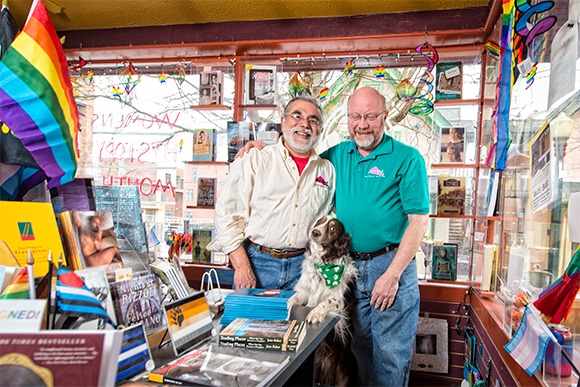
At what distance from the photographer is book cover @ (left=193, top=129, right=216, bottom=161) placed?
3.85m

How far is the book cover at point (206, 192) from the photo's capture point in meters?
3.88

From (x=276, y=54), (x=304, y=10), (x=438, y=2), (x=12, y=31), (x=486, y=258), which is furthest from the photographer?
(x=276, y=54)

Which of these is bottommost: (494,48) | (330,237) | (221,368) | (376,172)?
(221,368)

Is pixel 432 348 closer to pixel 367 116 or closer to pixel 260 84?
pixel 367 116

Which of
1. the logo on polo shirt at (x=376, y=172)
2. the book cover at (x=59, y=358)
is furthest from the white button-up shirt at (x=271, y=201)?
the book cover at (x=59, y=358)

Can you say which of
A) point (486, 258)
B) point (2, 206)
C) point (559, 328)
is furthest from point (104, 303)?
point (486, 258)

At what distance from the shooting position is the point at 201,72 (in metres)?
3.94

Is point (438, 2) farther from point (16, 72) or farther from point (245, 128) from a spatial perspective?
point (16, 72)

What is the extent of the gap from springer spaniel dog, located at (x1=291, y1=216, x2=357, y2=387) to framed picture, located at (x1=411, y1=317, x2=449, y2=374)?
1.29 metres

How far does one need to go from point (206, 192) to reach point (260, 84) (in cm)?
124

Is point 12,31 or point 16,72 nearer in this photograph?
point 16,72

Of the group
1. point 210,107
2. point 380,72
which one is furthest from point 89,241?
point 380,72

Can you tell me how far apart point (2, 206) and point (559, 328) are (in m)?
1.62

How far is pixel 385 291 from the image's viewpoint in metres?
1.98
